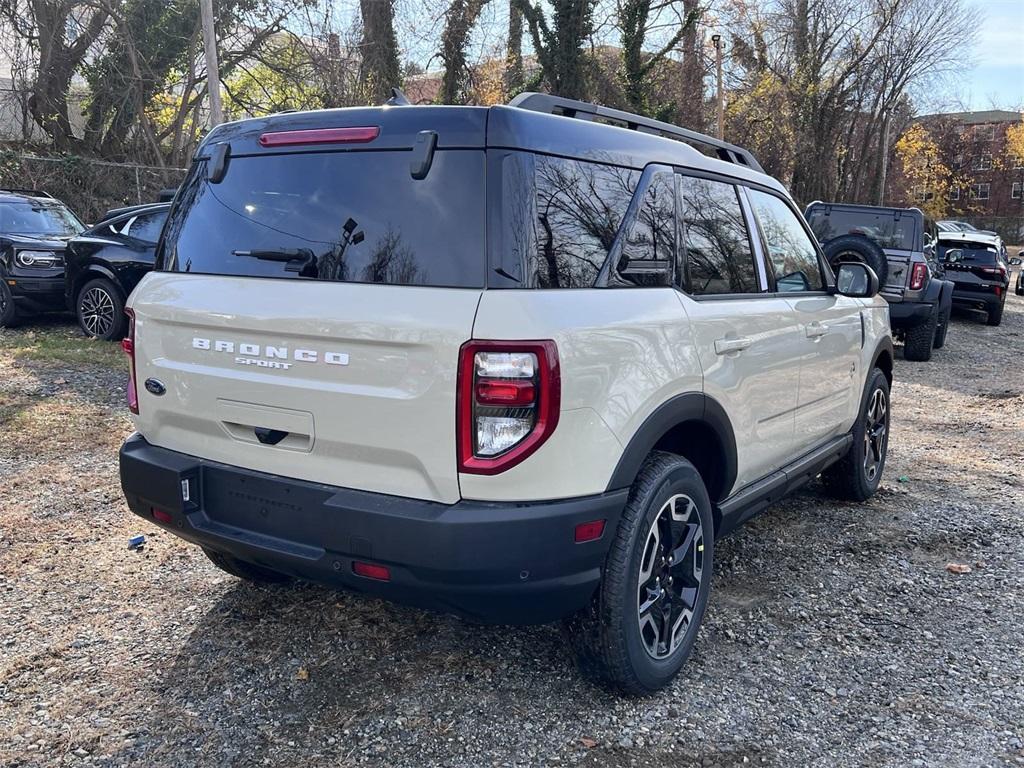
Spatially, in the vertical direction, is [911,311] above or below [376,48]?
below

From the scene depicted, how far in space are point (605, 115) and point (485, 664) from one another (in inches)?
84.9

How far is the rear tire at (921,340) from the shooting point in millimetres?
11312

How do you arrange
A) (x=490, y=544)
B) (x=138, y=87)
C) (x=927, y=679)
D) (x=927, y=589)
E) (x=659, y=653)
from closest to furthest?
(x=490, y=544), (x=659, y=653), (x=927, y=679), (x=927, y=589), (x=138, y=87)

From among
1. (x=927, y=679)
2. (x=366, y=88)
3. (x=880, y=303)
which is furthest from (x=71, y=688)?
(x=366, y=88)

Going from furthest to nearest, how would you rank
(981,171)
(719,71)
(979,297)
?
(981,171), (719,71), (979,297)

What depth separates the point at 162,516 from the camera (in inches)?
116

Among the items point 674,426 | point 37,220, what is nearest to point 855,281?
point 674,426

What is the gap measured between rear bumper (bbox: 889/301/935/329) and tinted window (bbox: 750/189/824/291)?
739cm

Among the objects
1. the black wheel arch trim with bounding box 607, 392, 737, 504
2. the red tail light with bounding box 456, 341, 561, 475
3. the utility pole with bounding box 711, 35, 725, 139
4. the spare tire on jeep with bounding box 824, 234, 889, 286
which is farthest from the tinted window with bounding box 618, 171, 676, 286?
the utility pole with bounding box 711, 35, 725, 139

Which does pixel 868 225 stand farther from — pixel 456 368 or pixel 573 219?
pixel 456 368

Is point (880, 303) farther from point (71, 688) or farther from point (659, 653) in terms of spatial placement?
point (71, 688)

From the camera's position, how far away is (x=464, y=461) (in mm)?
2400

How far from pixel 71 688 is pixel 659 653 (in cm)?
211

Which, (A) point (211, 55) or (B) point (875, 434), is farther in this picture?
(A) point (211, 55)
